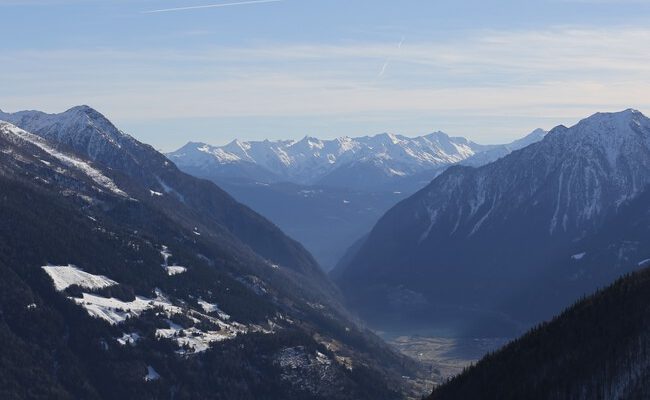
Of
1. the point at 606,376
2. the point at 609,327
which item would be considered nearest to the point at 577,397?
the point at 606,376

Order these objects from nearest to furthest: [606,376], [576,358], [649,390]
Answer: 1. [649,390]
2. [606,376]
3. [576,358]

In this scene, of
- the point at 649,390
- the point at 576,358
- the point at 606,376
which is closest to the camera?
the point at 649,390

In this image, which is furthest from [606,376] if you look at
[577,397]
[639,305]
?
[639,305]

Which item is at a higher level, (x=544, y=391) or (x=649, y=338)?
(x=649, y=338)

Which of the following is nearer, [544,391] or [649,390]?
[649,390]

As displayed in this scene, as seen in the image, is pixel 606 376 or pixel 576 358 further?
pixel 576 358

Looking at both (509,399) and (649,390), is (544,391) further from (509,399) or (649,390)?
(649,390)

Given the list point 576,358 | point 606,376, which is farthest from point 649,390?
point 576,358

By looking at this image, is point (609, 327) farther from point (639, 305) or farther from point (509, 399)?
point (509, 399)
